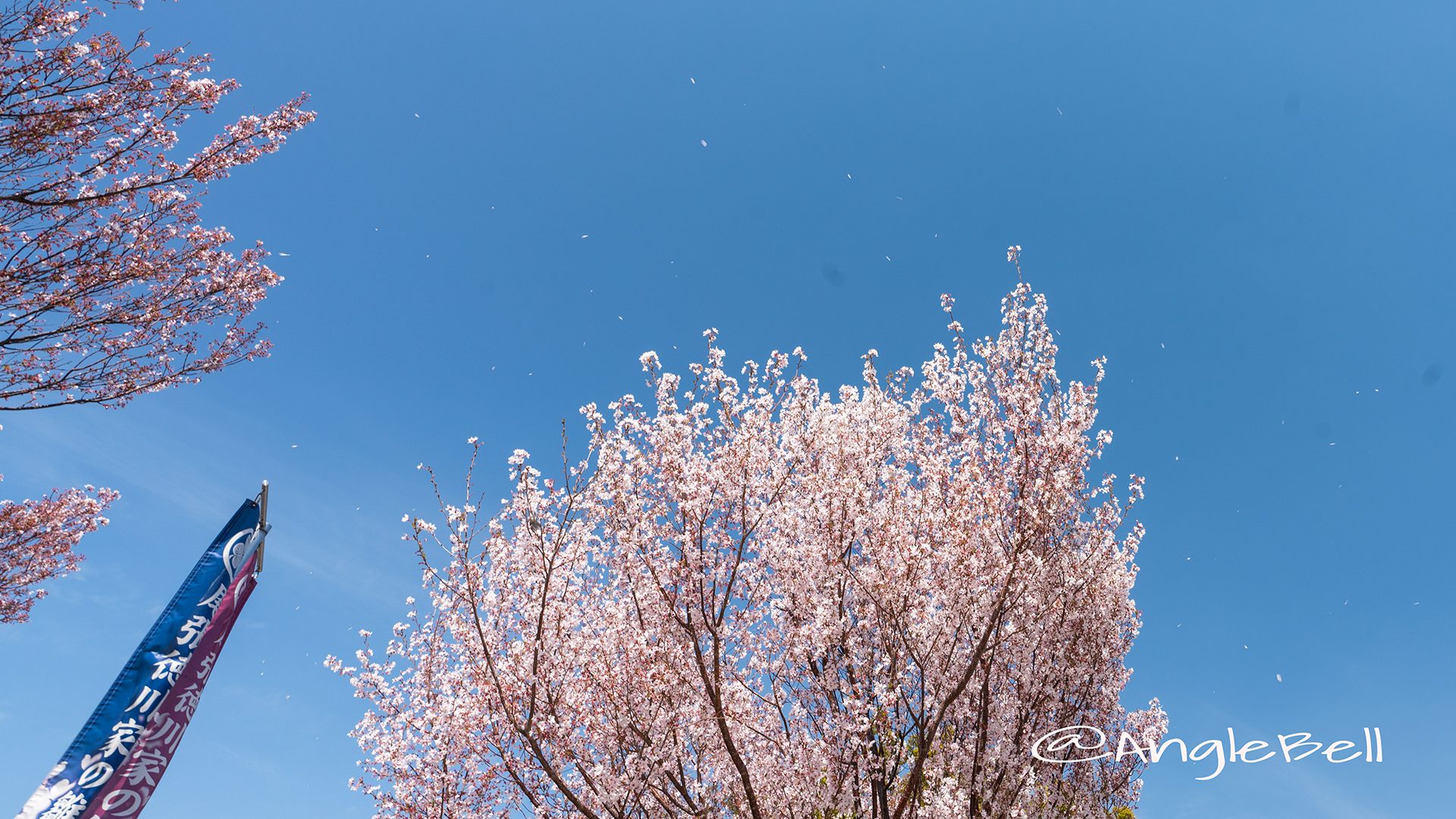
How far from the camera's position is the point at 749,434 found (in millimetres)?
9422

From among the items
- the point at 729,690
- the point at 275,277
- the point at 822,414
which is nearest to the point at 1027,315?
the point at 822,414

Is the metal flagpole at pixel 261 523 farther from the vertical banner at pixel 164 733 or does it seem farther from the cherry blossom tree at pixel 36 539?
the cherry blossom tree at pixel 36 539

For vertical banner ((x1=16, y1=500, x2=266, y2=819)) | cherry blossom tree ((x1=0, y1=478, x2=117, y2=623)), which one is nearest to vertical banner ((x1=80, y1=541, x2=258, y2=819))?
vertical banner ((x1=16, y1=500, x2=266, y2=819))

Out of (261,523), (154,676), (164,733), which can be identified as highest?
(261,523)

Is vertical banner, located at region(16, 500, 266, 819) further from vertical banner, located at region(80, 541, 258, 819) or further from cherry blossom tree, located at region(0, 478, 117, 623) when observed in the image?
cherry blossom tree, located at region(0, 478, 117, 623)

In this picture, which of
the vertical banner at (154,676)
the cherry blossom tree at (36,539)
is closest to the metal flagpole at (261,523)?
the vertical banner at (154,676)

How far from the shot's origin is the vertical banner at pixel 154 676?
22.6 ft

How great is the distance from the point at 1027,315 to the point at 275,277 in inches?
381

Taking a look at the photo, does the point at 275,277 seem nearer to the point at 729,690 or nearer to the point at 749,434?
the point at 749,434

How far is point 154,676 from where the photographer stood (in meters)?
7.64

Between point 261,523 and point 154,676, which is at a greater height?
point 261,523

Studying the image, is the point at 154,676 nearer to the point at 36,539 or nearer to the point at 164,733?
the point at 164,733

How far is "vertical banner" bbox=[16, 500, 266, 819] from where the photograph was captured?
22.6 ft

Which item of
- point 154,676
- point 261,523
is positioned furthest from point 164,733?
point 261,523
